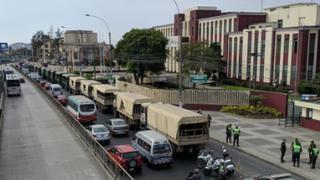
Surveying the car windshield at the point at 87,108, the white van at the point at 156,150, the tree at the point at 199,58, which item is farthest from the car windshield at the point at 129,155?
the tree at the point at 199,58

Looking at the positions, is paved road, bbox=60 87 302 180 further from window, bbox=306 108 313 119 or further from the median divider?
window, bbox=306 108 313 119

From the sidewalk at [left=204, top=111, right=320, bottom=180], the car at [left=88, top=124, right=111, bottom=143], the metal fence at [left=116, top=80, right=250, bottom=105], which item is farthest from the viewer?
the metal fence at [left=116, top=80, right=250, bottom=105]

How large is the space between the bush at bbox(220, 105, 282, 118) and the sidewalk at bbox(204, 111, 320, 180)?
1.18m

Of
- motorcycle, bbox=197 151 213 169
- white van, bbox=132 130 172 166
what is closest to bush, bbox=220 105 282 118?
motorcycle, bbox=197 151 213 169

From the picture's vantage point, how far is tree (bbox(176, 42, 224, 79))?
67.1 metres

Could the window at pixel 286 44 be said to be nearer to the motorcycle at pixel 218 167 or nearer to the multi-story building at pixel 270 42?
the multi-story building at pixel 270 42

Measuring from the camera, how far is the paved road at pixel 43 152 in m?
20.8

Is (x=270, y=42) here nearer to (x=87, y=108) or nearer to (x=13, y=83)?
(x=87, y=108)

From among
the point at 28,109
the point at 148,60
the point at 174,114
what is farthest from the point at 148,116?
the point at 148,60

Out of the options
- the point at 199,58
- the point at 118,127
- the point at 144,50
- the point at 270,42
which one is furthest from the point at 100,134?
the point at 199,58

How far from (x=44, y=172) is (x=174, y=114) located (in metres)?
9.34

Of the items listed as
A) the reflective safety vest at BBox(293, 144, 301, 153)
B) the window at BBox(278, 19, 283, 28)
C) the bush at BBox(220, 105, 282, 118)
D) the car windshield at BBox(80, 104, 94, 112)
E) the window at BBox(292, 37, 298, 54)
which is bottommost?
the bush at BBox(220, 105, 282, 118)

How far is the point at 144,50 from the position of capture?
2689 inches

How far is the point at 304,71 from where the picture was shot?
182ft
